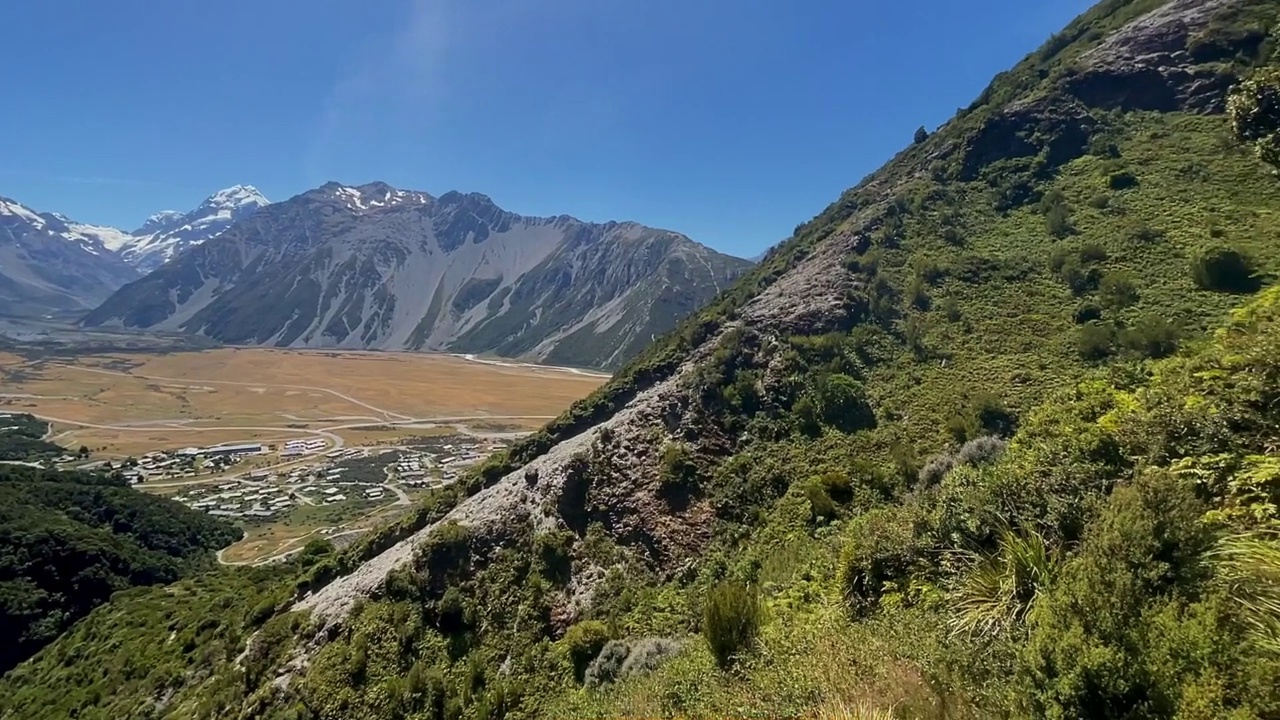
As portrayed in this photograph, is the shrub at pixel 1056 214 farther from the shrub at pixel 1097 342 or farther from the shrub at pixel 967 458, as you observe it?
the shrub at pixel 967 458

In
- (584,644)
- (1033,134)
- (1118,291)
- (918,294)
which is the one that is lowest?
(584,644)

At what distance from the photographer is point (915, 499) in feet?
51.1

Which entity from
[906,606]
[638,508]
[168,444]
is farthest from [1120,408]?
[168,444]

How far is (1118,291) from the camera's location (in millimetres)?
26922

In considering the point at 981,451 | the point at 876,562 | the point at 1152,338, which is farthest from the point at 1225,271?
the point at 876,562

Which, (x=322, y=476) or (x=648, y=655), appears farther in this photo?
(x=322, y=476)

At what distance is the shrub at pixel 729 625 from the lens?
35.0 ft

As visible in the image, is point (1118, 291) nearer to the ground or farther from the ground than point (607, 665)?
farther from the ground

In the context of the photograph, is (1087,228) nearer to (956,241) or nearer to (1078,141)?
(956,241)

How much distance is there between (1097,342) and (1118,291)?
448cm

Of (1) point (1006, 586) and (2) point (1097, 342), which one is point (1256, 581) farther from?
(2) point (1097, 342)

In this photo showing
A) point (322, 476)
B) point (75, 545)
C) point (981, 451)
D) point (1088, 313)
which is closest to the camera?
point (981, 451)

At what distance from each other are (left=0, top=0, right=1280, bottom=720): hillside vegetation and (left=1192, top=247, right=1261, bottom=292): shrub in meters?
0.09

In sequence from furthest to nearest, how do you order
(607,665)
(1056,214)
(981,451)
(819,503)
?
(1056,214) < (819,503) < (981,451) < (607,665)
